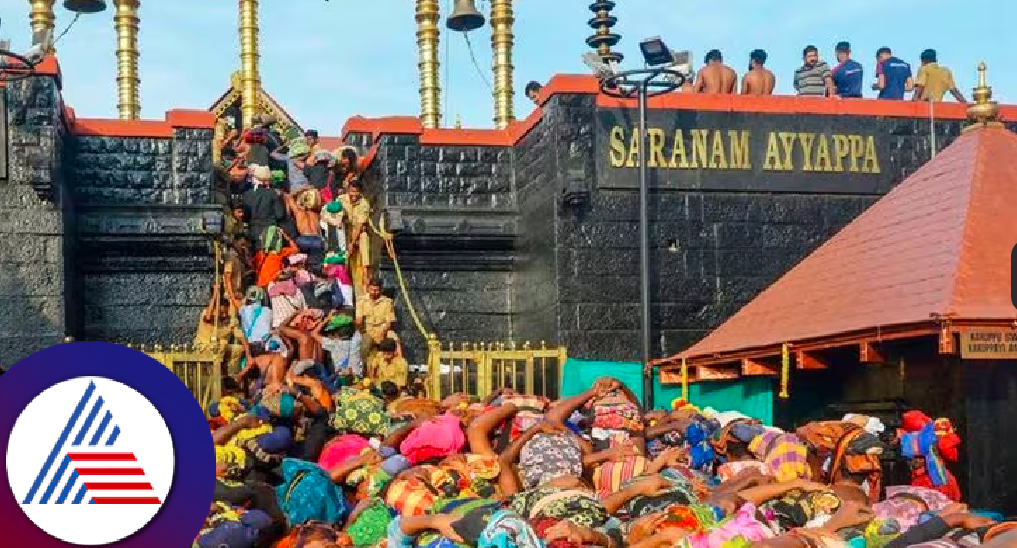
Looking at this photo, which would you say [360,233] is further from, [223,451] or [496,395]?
[223,451]

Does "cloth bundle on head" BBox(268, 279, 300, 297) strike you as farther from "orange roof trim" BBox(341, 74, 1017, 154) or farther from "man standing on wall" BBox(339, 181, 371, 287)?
"orange roof trim" BBox(341, 74, 1017, 154)

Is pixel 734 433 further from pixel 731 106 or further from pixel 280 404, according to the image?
pixel 731 106

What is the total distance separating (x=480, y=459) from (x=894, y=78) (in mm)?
9802

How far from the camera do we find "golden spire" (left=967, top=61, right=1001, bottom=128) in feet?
44.0

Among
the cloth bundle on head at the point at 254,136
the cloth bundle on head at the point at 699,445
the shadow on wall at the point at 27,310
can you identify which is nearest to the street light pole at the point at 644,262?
the cloth bundle on head at the point at 699,445

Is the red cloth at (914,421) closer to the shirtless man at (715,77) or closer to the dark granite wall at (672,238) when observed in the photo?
the dark granite wall at (672,238)

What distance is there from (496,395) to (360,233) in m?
4.86

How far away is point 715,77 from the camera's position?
A: 1736 centimetres

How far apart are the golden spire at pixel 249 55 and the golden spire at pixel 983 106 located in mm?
12711

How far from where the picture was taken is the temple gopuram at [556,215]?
51.4 feet

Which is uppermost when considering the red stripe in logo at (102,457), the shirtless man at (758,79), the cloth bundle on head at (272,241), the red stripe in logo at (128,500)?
the shirtless man at (758,79)

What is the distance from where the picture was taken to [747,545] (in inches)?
282

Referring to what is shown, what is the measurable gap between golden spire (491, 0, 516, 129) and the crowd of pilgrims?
25.5ft

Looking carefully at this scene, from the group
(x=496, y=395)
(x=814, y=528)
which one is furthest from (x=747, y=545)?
(x=496, y=395)
